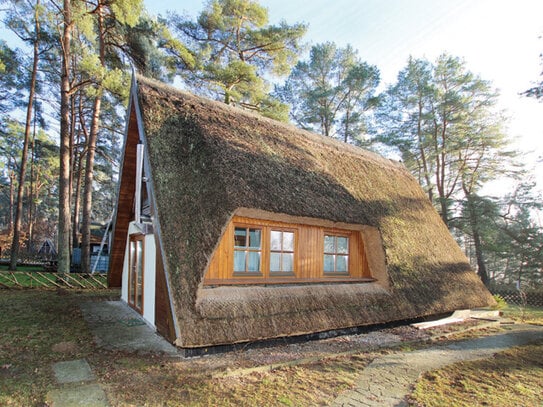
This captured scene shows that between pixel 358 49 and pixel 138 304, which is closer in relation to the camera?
pixel 138 304

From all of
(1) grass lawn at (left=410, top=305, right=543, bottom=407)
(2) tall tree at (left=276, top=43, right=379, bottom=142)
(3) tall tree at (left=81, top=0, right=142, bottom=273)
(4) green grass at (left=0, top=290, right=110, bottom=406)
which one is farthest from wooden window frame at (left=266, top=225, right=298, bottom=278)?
(2) tall tree at (left=276, top=43, right=379, bottom=142)

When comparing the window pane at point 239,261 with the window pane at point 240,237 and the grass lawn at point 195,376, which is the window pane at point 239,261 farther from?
the grass lawn at point 195,376

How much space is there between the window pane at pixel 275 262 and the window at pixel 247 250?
9.9 inches

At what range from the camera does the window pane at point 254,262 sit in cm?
516

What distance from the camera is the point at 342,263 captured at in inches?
248

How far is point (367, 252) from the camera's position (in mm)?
6391

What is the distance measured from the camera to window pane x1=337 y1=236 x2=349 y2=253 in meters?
6.32

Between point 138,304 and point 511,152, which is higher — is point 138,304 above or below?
below

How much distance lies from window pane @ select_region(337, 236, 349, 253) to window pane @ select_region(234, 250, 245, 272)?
2.19 m

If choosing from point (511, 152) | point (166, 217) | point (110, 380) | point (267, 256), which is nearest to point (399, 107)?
point (511, 152)

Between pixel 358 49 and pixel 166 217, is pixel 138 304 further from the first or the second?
pixel 358 49

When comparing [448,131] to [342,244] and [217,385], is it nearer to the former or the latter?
[342,244]

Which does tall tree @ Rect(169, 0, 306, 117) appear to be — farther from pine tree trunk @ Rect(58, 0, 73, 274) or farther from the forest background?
pine tree trunk @ Rect(58, 0, 73, 274)

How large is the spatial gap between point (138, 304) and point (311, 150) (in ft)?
17.3
